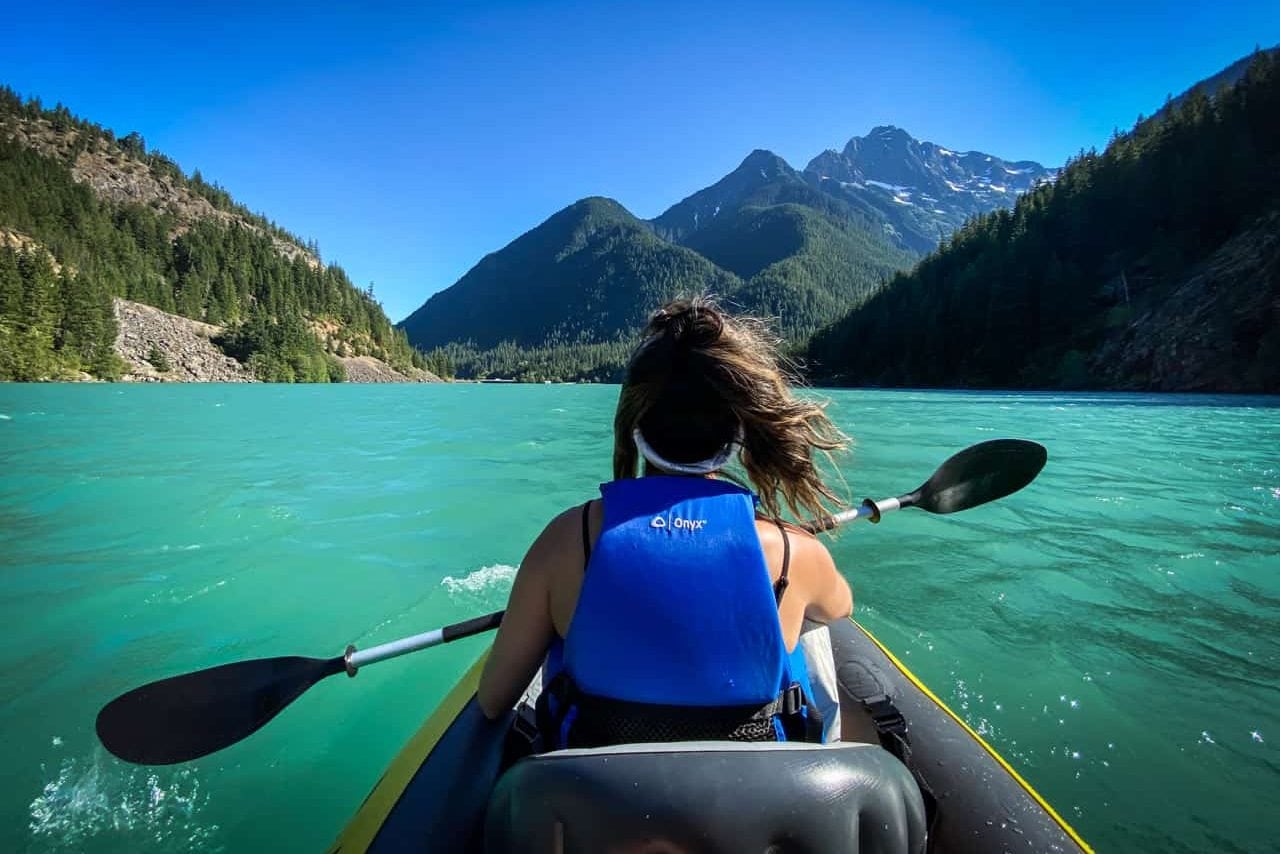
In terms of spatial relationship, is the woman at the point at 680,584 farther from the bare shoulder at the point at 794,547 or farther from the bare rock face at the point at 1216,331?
the bare rock face at the point at 1216,331

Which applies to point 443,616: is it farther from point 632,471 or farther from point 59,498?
point 59,498

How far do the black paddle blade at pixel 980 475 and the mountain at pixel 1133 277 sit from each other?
38.0 m

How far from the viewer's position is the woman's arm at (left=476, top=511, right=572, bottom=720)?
1.54m

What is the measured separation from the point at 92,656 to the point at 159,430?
17188mm

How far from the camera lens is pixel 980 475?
4172 millimetres

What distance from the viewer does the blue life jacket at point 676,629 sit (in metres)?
1.34

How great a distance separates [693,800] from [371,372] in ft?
376

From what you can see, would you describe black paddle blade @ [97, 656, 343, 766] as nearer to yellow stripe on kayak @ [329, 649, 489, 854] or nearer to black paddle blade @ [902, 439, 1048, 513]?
yellow stripe on kayak @ [329, 649, 489, 854]

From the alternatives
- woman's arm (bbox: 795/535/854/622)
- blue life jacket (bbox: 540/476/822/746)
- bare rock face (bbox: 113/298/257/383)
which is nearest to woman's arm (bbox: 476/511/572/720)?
blue life jacket (bbox: 540/476/822/746)

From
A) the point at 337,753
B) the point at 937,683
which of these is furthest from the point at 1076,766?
the point at 337,753

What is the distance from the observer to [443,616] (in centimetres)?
555

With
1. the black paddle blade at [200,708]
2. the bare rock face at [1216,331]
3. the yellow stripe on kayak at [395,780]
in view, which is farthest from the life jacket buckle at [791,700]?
the bare rock face at [1216,331]

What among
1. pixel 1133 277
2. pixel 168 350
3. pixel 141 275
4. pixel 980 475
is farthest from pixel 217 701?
pixel 141 275

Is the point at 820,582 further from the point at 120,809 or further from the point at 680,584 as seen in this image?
the point at 120,809
